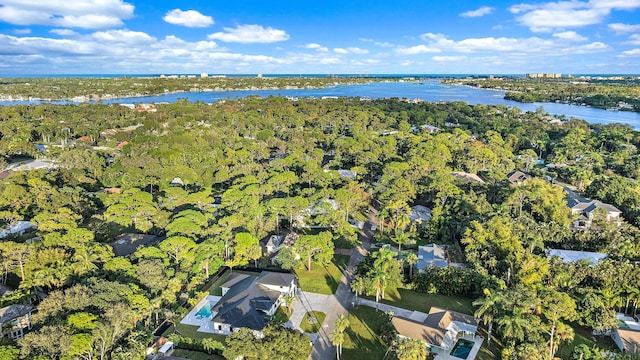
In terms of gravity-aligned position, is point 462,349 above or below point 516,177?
below

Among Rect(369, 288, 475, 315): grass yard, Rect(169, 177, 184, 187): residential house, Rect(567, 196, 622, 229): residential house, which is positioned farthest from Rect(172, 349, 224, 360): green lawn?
Rect(567, 196, 622, 229): residential house

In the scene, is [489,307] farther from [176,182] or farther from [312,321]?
[176,182]

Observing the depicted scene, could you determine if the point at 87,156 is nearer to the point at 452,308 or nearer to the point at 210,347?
the point at 210,347

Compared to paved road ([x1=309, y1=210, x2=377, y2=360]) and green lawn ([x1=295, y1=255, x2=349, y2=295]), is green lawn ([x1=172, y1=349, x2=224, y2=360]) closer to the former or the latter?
paved road ([x1=309, y1=210, x2=377, y2=360])

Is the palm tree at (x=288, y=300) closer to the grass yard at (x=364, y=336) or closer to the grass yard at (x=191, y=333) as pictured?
the grass yard at (x=364, y=336)

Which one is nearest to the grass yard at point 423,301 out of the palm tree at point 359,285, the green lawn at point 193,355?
the palm tree at point 359,285

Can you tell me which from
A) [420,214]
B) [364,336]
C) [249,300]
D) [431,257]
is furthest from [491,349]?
[420,214]

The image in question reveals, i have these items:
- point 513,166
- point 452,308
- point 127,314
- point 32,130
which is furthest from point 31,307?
point 32,130
